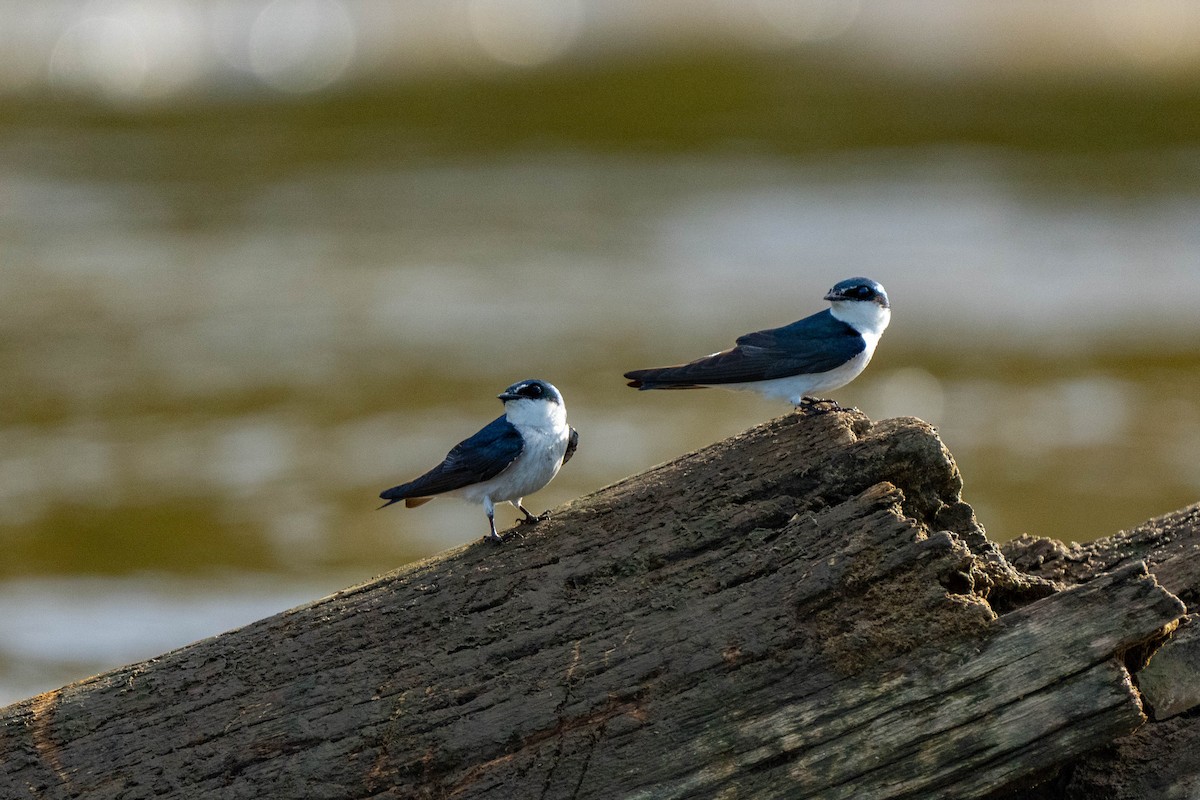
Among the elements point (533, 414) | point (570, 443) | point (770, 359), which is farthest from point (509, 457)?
point (770, 359)

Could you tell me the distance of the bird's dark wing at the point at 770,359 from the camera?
6309 millimetres

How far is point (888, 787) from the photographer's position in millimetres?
5016

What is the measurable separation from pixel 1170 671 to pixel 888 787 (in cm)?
120

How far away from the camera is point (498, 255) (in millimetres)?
24203

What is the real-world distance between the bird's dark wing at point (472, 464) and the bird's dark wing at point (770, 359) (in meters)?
0.57

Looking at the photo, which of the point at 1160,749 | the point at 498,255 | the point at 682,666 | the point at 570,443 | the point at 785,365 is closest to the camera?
the point at 682,666

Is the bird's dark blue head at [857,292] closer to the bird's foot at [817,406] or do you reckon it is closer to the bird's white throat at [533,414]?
the bird's foot at [817,406]

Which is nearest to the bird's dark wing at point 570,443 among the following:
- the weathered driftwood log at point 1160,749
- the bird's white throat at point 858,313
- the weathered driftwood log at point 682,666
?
the weathered driftwood log at point 682,666

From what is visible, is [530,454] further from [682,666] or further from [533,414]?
[682,666]

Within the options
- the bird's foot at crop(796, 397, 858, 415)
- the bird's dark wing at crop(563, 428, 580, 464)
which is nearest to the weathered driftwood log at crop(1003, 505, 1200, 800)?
the bird's foot at crop(796, 397, 858, 415)

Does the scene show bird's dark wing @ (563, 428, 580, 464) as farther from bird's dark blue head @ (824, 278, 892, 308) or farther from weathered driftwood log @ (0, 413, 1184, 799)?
bird's dark blue head @ (824, 278, 892, 308)

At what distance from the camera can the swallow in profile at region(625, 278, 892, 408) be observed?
20.7 ft

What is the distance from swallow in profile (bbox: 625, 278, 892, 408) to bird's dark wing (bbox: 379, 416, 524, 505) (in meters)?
0.56

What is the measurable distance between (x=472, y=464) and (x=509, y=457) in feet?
0.50
